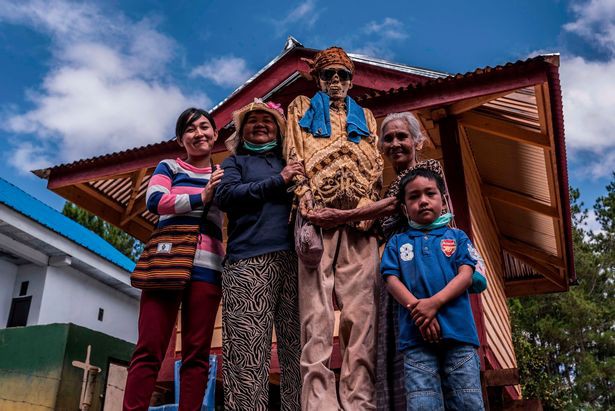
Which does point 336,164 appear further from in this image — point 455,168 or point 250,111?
point 455,168

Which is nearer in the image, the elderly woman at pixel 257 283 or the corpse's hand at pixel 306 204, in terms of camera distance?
the elderly woman at pixel 257 283

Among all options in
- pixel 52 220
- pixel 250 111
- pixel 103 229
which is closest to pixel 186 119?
pixel 250 111

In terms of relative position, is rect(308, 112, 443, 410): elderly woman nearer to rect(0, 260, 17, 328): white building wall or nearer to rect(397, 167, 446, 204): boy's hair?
rect(397, 167, 446, 204): boy's hair

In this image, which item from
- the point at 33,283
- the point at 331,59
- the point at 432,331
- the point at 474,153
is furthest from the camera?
the point at 33,283

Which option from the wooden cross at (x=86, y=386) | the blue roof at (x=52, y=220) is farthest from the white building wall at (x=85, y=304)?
the wooden cross at (x=86, y=386)

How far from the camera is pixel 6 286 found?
49.4ft

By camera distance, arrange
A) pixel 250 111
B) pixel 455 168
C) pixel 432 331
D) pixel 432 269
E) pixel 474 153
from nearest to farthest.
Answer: pixel 432 331, pixel 432 269, pixel 250 111, pixel 455 168, pixel 474 153

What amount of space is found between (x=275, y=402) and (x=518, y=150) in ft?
14.8

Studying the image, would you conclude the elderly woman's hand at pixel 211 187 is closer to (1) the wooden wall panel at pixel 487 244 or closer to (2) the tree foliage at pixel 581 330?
(1) the wooden wall panel at pixel 487 244

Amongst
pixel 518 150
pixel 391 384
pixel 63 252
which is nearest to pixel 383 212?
pixel 391 384

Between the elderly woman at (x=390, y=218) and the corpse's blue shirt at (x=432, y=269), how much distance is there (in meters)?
0.10

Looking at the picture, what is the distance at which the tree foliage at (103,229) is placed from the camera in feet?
82.5

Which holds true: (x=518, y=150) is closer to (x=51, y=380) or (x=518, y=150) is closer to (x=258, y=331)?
(x=258, y=331)

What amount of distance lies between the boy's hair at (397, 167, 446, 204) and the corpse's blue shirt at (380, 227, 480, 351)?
0.21m
